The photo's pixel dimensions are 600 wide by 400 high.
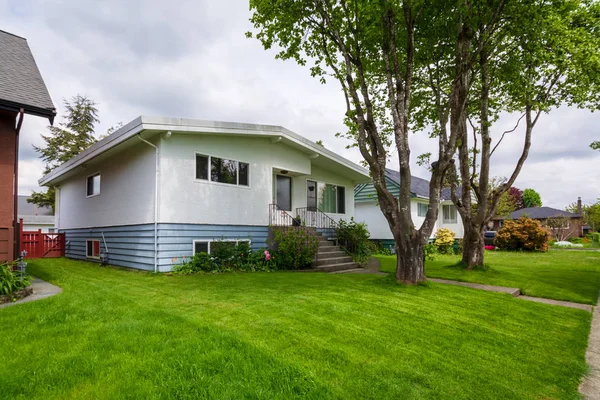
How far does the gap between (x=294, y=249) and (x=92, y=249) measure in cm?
879

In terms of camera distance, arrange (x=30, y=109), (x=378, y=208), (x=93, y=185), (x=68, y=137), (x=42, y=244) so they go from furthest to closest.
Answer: (x=68, y=137) → (x=378, y=208) → (x=42, y=244) → (x=93, y=185) → (x=30, y=109)

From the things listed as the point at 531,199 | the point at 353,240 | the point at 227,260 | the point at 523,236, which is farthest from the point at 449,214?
the point at 531,199

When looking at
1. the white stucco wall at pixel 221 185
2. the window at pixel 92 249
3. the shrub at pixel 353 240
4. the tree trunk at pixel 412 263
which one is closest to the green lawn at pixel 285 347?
the tree trunk at pixel 412 263

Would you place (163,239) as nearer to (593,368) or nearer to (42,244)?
(593,368)

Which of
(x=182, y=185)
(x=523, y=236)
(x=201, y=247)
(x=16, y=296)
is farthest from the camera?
(x=523, y=236)

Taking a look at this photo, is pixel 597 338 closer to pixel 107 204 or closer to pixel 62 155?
pixel 107 204

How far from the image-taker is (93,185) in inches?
529

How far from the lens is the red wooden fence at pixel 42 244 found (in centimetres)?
1457

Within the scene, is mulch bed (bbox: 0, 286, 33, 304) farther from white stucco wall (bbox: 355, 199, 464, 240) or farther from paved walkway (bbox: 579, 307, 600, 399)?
white stucco wall (bbox: 355, 199, 464, 240)

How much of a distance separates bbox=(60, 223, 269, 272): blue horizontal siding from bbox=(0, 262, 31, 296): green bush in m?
3.38

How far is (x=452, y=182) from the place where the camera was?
1146 cm

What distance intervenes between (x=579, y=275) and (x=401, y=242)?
715 centimetres

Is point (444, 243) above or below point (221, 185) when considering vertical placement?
below

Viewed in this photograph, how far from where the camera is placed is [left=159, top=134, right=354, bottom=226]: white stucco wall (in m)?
9.35
